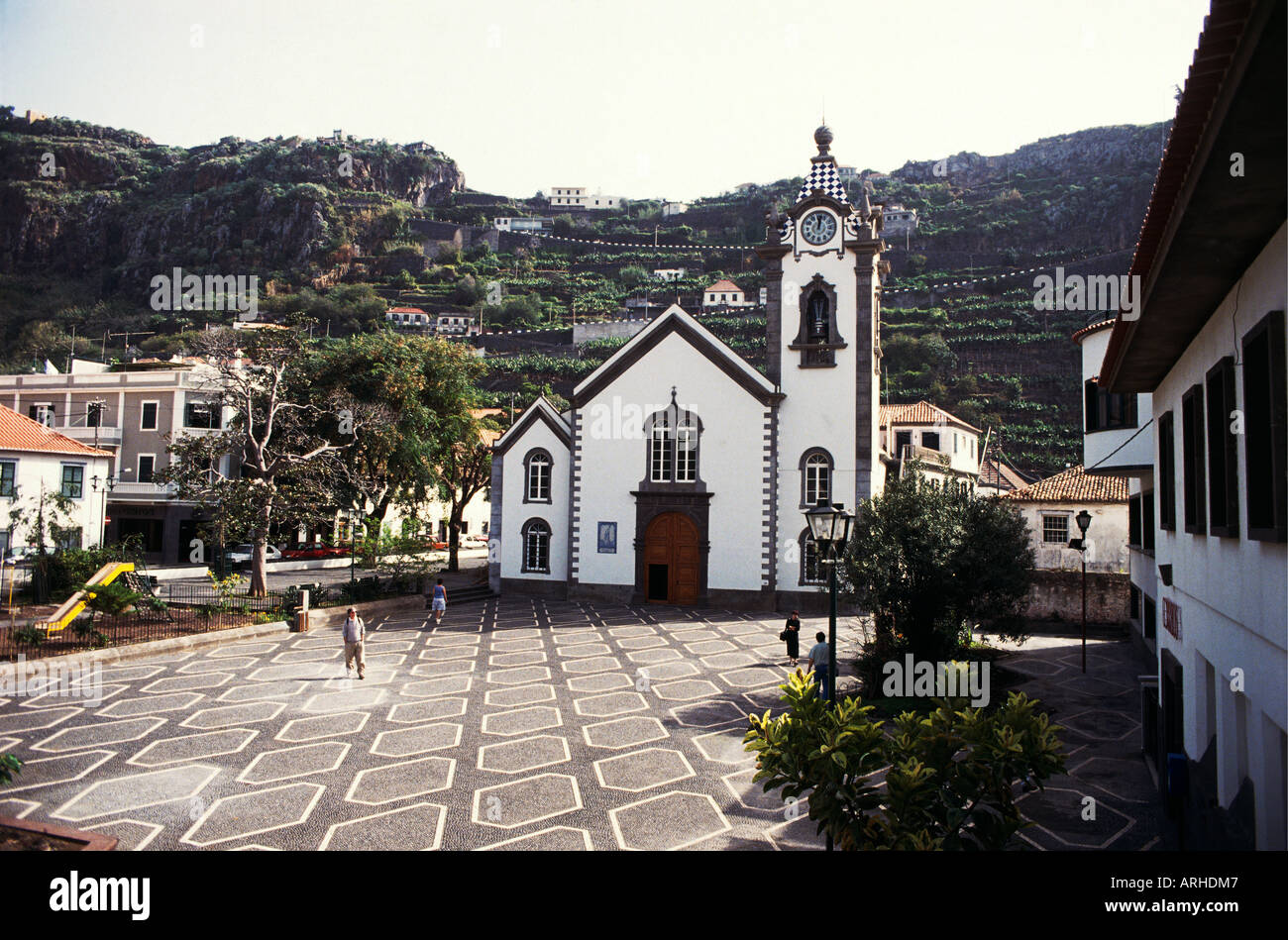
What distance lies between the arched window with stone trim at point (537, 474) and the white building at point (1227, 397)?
79.8 feet

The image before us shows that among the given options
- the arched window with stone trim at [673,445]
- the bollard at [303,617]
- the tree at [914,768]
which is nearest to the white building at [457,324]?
the arched window with stone trim at [673,445]

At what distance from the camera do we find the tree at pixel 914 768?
221 inches

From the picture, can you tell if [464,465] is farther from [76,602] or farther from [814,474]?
[76,602]

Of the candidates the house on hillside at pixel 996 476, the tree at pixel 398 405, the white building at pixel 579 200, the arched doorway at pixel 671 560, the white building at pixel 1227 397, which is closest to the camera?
the white building at pixel 1227 397

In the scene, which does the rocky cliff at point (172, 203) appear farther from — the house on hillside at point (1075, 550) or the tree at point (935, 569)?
the house on hillside at point (1075, 550)

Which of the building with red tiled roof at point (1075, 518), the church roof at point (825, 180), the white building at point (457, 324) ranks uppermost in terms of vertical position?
A: the white building at point (457, 324)

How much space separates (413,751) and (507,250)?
132 metres

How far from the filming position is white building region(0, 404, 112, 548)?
2941cm

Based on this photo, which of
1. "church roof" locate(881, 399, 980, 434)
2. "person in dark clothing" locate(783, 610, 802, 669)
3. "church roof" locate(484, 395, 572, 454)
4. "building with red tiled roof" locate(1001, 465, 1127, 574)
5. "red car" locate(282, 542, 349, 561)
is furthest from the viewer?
"church roof" locate(881, 399, 980, 434)

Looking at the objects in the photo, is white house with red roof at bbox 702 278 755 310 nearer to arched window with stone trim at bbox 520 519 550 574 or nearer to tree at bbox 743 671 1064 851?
arched window with stone trim at bbox 520 519 550 574

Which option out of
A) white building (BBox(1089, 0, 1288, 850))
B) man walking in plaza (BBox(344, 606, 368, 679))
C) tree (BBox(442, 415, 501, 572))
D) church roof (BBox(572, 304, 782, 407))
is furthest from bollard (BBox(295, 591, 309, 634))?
white building (BBox(1089, 0, 1288, 850))

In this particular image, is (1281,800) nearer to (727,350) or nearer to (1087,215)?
(727,350)

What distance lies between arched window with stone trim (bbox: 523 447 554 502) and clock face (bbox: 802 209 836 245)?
13444 millimetres
